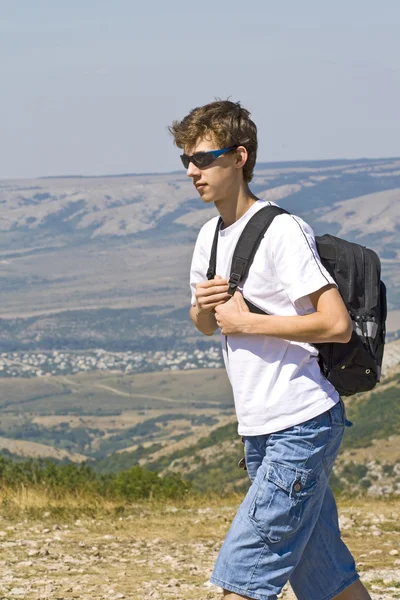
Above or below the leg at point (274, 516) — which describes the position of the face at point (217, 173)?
above

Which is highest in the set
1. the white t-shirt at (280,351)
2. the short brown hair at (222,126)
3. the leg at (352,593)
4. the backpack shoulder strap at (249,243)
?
the short brown hair at (222,126)

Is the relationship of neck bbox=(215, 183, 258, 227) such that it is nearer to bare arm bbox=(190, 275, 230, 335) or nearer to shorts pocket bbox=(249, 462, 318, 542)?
bare arm bbox=(190, 275, 230, 335)

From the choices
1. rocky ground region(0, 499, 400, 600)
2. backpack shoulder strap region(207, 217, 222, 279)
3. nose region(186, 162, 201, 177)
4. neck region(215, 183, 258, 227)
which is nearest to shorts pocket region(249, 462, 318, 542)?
backpack shoulder strap region(207, 217, 222, 279)

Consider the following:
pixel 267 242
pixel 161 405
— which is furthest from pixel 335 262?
pixel 161 405

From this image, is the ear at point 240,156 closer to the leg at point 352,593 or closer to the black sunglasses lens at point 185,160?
the black sunglasses lens at point 185,160

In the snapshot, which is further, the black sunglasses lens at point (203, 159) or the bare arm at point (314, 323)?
the black sunglasses lens at point (203, 159)

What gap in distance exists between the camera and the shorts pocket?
3.80 meters

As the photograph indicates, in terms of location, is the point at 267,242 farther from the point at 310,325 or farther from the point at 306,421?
the point at 306,421

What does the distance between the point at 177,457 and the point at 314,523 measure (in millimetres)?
54954

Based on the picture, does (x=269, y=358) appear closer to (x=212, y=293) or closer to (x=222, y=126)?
(x=212, y=293)

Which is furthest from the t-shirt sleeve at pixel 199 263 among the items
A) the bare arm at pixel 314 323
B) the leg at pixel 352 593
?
the leg at pixel 352 593

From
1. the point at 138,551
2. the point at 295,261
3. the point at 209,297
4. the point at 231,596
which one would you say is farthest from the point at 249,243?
the point at 138,551

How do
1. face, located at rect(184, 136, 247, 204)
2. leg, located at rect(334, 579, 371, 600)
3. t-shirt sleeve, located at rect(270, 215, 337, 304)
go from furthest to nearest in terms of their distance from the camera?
leg, located at rect(334, 579, 371, 600) → face, located at rect(184, 136, 247, 204) → t-shirt sleeve, located at rect(270, 215, 337, 304)

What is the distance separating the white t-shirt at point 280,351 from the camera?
3762 millimetres
